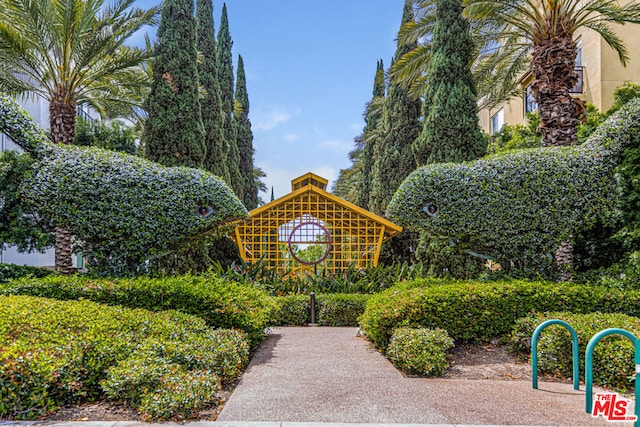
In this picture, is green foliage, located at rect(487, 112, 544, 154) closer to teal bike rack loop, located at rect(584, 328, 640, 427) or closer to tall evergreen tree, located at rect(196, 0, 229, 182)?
tall evergreen tree, located at rect(196, 0, 229, 182)

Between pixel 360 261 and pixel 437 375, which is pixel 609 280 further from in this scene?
pixel 360 261

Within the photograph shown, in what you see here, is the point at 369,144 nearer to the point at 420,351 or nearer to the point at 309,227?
the point at 309,227

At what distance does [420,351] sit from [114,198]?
647 centimetres

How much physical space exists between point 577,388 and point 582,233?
6.25 metres

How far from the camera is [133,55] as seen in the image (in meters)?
12.8

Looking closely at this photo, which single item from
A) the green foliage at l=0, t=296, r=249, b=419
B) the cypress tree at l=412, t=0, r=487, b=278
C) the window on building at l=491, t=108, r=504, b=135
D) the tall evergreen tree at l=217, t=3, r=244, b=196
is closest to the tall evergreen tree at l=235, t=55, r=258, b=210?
the tall evergreen tree at l=217, t=3, r=244, b=196

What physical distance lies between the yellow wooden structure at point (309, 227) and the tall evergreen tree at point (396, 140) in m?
4.42

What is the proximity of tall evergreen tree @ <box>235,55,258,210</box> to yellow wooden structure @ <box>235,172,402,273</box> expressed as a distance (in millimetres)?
9774

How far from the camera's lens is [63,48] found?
11672 millimetres

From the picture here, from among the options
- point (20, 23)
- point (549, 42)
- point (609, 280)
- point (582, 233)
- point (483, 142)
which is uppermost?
point (20, 23)

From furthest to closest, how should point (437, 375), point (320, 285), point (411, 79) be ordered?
point (411, 79) < point (320, 285) < point (437, 375)

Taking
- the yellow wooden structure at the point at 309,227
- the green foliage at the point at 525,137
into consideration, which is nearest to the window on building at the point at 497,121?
the green foliage at the point at 525,137

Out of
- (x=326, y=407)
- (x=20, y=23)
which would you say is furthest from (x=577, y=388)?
(x=20, y=23)

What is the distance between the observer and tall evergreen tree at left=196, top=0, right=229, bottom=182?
1762 cm
